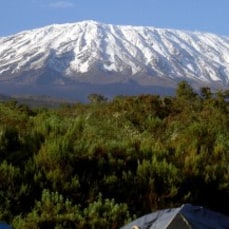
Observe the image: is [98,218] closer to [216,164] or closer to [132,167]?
[132,167]

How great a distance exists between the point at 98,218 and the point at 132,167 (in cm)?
171

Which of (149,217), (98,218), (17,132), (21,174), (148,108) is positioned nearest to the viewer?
(149,217)

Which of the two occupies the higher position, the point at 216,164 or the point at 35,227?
the point at 216,164

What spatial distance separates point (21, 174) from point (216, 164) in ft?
9.83

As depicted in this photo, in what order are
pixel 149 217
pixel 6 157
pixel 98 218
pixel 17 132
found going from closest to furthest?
pixel 149 217
pixel 98 218
pixel 6 157
pixel 17 132

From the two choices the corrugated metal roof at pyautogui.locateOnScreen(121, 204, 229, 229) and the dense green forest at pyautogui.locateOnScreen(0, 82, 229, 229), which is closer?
the corrugated metal roof at pyautogui.locateOnScreen(121, 204, 229, 229)

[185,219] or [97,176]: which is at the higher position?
[97,176]

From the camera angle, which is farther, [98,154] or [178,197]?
[98,154]

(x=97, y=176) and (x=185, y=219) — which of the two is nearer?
(x=185, y=219)

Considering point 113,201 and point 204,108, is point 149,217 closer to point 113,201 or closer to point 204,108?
point 113,201

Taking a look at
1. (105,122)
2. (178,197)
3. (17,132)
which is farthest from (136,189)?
(105,122)

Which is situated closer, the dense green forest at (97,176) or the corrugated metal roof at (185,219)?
the corrugated metal roof at (185,219)

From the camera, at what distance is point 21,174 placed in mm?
10031

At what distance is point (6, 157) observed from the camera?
1068cm
